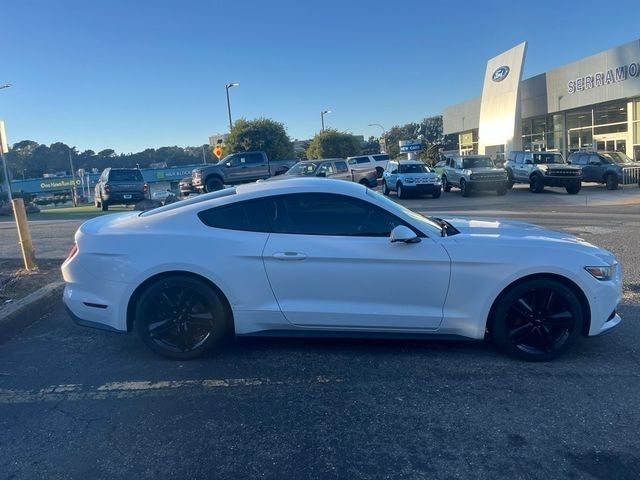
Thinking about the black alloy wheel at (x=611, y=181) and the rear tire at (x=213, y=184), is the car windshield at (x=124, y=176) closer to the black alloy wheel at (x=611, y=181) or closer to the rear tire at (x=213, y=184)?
the rear tire at (x=213, y=184)

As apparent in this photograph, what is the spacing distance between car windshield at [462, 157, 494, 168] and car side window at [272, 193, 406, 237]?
67.0ft

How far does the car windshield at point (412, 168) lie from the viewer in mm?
22773

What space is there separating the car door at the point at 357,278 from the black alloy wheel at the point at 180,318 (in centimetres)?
56

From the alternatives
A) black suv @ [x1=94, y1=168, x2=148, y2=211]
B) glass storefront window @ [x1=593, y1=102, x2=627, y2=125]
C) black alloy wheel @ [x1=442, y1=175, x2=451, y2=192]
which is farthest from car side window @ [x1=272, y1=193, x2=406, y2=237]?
glass storefront window @ [x1=593, y1=102, x2=627, y2=125]

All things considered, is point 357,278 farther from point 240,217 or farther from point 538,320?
point 538,320

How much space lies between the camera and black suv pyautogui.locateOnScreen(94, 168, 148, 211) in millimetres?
21844

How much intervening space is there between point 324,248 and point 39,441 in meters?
2.37

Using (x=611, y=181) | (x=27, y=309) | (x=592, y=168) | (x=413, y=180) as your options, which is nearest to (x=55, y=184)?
(x=413, y=180)

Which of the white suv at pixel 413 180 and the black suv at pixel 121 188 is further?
the white suv at pixel 413 180

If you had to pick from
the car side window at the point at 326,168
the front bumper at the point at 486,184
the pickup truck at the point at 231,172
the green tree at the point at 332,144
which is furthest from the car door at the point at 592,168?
the green tree at the point at 332,144

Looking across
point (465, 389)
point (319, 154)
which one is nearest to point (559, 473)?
point (465, 389)

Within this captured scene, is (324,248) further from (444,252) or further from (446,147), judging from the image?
(446,147)

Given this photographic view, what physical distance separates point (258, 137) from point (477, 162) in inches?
930

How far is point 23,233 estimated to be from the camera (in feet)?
24.5
